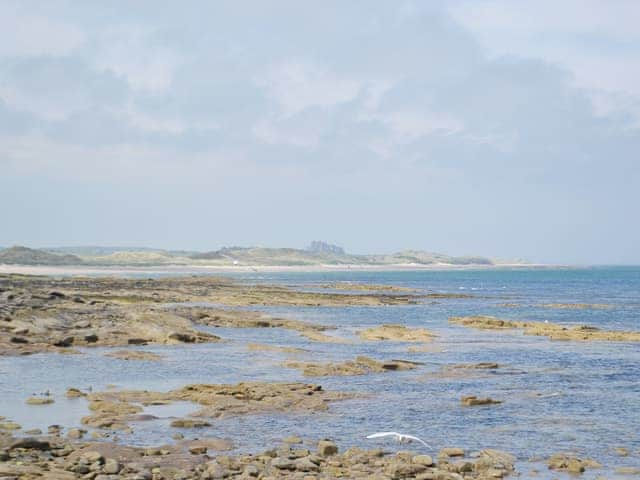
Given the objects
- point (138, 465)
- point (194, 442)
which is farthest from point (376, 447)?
point (138, 465)

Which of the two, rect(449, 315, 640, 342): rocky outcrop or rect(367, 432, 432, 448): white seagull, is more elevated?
rect(449, 315, 640, 342): rocky outcrop

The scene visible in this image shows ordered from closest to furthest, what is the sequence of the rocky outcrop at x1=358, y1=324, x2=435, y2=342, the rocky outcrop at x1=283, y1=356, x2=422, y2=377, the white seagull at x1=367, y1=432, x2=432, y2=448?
the white seagull at x1=367, y1=432, x2=432, y2=448 → the rocky outcrop at x1=283, y1=356, x2=422, y2=377 → the rocky outcrop at x1=358, y1=324, x2=435, y2=342

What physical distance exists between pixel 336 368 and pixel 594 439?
13.6m

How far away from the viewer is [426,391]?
28281 mm

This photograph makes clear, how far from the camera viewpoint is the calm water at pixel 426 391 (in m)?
20.8

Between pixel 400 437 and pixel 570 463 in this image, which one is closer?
pixel 570 463

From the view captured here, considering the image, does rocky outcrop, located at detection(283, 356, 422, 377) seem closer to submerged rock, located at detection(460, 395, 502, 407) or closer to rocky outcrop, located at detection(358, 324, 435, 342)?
submerged rock, located at detection(460, 395, 502, 407)

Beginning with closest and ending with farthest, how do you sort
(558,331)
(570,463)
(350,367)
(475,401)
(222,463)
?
(222,463)
(570,463)
(475,401)
(350,367)
(558,331)

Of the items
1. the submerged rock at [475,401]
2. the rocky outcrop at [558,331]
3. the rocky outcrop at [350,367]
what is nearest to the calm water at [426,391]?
the submerged rock at [475,401]

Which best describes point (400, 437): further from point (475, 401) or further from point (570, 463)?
point (475, 401)

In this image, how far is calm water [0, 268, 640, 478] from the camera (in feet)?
68.2

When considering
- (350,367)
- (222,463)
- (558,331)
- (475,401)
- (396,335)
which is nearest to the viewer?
(222,463)

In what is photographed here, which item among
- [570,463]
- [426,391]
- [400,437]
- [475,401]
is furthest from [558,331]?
[570,463]

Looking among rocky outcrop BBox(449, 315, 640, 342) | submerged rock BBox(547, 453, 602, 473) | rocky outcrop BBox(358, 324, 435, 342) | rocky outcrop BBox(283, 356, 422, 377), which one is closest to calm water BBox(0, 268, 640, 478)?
submerged rock BBox(547, 453, 602, 473)
